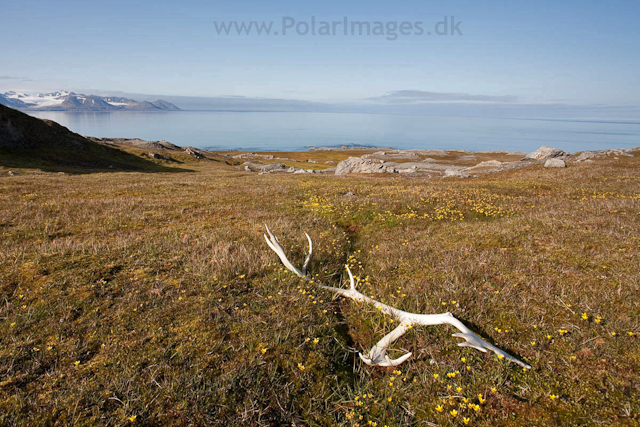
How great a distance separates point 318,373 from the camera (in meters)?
4.55

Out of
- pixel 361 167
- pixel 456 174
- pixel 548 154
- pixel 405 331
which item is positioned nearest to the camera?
pixel 405 331

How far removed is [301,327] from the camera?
17.7 ft

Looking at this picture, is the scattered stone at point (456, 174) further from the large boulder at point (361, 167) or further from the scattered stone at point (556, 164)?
the large boulder at point (361, 167)

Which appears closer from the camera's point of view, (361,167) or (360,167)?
(361,167)

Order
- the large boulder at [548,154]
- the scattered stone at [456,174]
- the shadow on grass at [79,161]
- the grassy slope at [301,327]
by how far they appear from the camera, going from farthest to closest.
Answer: the large boulder at [548,154], the shadow on grass at [79,161], the scattered stone at [456,174], the grassy slope at [301,327]

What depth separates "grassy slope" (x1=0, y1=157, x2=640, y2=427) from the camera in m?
3.87

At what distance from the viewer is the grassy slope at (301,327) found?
387 centimetres

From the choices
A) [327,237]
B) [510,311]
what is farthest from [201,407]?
[327,237]

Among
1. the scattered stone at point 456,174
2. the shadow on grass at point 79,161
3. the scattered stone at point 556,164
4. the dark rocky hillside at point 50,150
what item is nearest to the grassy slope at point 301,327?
the scattered stone at point 456,174

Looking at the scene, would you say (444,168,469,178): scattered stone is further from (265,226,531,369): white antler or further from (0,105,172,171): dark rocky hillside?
(0,105,172,171): dark rocky hillside

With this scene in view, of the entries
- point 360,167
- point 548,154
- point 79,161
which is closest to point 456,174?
point 360,167

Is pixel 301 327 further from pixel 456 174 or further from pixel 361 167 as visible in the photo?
pixel 361 167

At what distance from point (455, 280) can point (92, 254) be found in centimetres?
920

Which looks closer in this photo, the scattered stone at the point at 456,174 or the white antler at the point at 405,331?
the white antler at the point at 405,331
